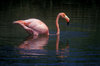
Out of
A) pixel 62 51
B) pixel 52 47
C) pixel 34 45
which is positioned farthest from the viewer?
pixel 34 45

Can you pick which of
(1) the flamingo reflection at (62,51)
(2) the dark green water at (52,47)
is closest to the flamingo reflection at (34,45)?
(2) the dark green water at (52,47)

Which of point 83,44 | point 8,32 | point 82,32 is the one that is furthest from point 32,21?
point 83,44

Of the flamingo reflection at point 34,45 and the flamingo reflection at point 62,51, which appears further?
the flamingo reflection at point 34,45

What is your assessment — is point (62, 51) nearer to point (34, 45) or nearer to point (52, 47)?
point (52, 47)

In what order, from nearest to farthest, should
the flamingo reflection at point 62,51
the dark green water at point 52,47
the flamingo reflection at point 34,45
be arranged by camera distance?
1. the dark green water at point 52,47
2. the flamingo reflection at point 62,51
3. the flamingo reflection at point 34,45

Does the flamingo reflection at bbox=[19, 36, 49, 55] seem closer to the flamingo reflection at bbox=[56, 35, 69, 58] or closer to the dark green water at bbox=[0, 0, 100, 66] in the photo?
the dark green water at bbox=[0, 0, 100, 66]

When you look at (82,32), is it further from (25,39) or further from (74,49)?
(74,49)

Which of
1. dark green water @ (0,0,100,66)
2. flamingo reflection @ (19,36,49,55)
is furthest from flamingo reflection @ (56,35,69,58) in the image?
flamingo reflection @ (19,36,49,55)

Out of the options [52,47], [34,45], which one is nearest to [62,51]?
[52,47]

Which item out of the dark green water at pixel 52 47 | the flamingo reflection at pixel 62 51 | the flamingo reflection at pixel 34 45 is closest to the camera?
the dark green water at pixel 52 47

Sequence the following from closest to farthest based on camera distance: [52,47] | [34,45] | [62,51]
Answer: [62,51] < [52,47] < [34,45]

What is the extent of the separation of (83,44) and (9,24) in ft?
18.6

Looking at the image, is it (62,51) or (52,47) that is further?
(52,47)

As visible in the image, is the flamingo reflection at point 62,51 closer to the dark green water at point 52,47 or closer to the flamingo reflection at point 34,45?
the dark green water at point 52,47
